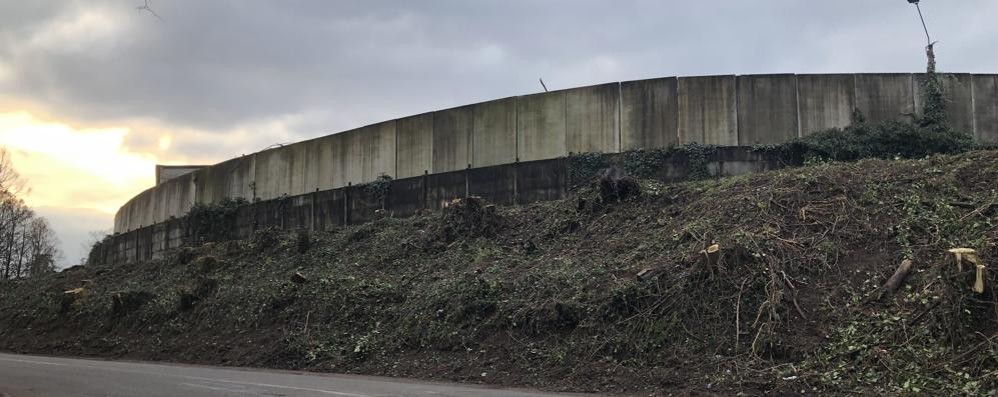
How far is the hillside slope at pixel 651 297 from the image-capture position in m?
9.88

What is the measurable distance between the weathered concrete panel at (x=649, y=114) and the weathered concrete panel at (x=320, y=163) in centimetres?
1141

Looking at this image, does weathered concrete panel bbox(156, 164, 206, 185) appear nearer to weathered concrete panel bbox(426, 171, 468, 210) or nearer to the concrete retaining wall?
the concrete retaining wall

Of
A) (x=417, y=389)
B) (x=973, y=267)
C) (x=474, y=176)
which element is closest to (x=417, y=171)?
(x=474, y=176)

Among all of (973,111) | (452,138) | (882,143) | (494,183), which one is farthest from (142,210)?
(973,111)

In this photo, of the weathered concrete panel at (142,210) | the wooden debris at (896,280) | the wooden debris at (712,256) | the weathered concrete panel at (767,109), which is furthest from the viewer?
the weathered concrete panel at (142,210)

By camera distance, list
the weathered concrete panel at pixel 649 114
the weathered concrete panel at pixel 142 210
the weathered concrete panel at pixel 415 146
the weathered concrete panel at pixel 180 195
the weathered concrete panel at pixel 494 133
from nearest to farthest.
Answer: the weathered concrete panel at pixel 649 114
the weathered concrete panel at pixel 494 133
the weathered concrete panel at pixel 415 146
the weathered concrete panel at pixel 180 195
the weathered concrete panel at pixel 142 210

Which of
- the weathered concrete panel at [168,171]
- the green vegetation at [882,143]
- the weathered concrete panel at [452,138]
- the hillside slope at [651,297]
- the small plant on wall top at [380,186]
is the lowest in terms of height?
the hillside slope at [651,297]

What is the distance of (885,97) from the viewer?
19734mm

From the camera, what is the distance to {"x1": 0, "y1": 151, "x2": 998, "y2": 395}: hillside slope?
9.88 metres

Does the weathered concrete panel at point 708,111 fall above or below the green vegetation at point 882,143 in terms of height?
above

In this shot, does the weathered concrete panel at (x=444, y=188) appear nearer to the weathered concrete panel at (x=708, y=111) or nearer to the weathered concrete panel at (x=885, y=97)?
the weathered concrete panel at (x=708, y=111)

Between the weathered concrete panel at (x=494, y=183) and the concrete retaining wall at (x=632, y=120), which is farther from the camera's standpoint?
the weathered concrete panel at (x=494, y=183)

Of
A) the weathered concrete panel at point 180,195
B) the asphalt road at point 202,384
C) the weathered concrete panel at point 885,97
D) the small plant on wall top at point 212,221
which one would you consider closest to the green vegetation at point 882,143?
the weathered concrete panel at point 885,97

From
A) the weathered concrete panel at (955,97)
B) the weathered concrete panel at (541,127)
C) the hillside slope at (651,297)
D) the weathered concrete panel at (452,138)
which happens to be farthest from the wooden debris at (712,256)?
the weathered concrete panel at (452,138)
